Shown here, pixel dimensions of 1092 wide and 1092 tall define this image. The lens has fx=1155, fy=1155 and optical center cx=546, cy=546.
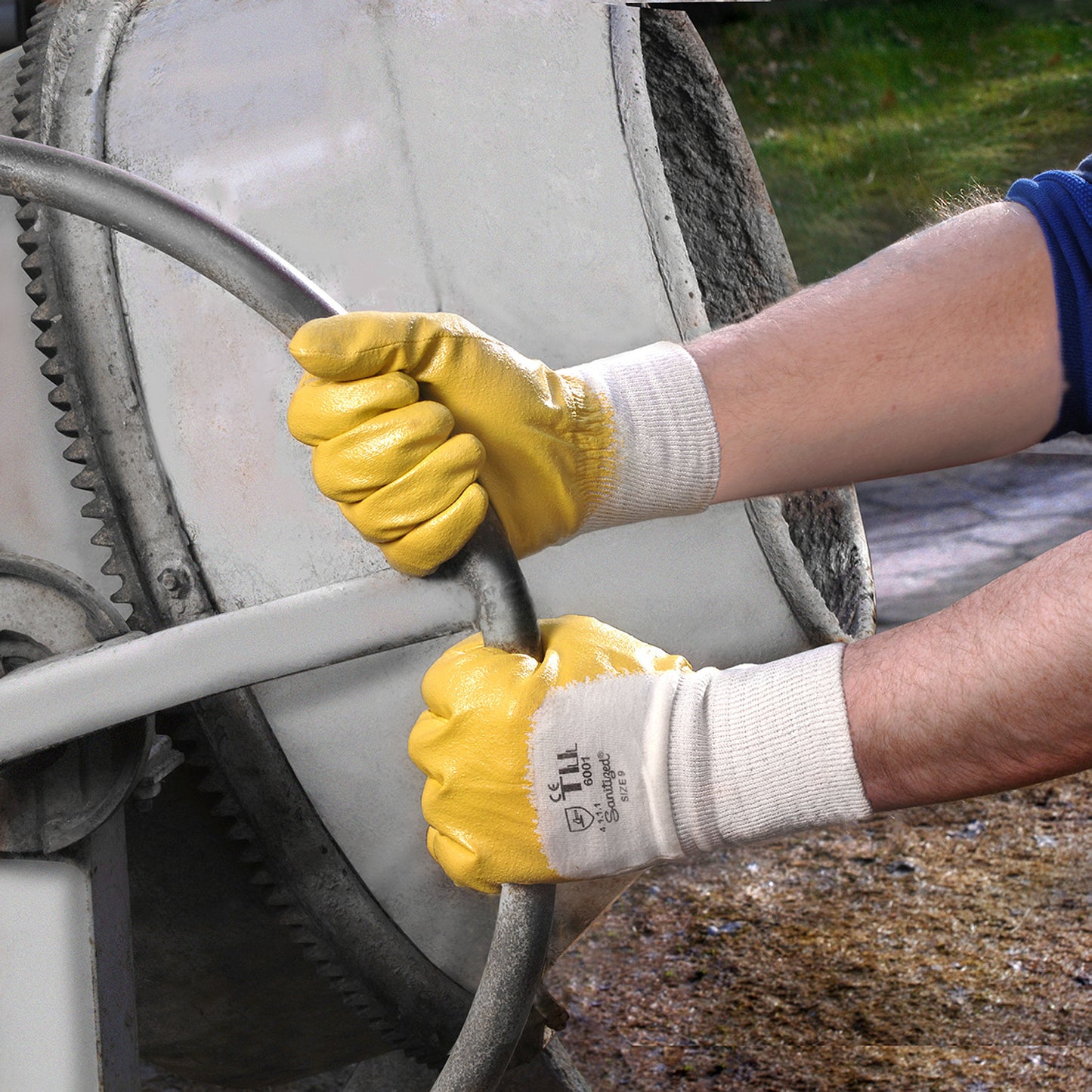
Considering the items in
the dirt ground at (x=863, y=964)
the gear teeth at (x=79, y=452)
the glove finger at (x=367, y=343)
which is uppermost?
the glove finger at (x=367, y=343)

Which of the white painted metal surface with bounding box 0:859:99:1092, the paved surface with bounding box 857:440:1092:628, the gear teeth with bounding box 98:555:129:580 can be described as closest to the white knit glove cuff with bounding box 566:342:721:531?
the gear teeth with bounding box 98:555:129:580

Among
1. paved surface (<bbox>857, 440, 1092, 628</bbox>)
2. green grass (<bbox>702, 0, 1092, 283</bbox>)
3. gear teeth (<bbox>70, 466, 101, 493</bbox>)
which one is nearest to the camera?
gear teeth (<bbox>70, 466, 101, 493</bbox>)

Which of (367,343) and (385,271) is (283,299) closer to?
(367,343)

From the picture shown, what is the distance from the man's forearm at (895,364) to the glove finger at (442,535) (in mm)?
448

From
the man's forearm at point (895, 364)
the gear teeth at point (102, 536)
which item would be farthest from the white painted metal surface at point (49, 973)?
the man's forearm at point (895, 364)

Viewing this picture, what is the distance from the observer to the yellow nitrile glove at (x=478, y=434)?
2.47 feet

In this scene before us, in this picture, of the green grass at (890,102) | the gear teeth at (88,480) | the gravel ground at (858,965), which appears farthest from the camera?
the green grass at (890,102)

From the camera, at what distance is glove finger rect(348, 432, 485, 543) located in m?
0.75

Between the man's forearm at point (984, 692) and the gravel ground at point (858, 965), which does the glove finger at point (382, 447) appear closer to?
the man's forearm at point (984, 692)

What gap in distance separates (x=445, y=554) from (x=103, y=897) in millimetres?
397

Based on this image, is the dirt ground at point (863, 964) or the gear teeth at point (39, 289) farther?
the dirt ground at point (863, 964)

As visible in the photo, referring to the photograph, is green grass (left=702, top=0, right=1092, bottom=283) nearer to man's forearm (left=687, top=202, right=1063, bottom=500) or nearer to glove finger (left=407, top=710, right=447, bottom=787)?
man's forearm (left=687, top=202, right=1063, bottom=500)

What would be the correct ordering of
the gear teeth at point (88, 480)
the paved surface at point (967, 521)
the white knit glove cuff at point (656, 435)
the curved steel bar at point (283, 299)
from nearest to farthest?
1. the curved steel bar at point (283, 299)
2. the gear teeth at point (88, 480)
3. the white knit glove cuff at point (656, 435)
4. the paved surface at point (967, 521)

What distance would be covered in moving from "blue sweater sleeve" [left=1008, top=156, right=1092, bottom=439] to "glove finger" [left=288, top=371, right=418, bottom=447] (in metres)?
0.73
